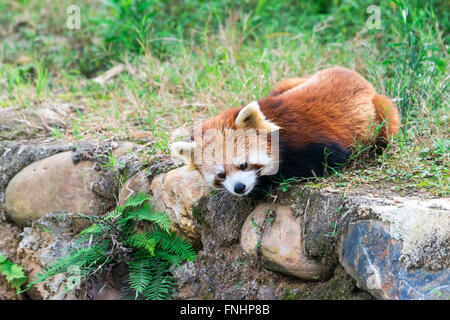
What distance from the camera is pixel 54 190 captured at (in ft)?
12.1

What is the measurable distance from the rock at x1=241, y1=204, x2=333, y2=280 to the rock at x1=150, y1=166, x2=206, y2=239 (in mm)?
447

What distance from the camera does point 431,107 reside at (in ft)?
11.7

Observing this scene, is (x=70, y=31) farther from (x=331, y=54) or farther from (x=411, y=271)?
(x=411, y=271)

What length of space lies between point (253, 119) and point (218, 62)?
7.21ft

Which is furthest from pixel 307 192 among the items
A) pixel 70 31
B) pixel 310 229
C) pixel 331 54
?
pixel 70 31

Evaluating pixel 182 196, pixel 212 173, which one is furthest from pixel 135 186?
pixel 212 173

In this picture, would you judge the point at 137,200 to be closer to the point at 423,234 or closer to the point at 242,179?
the point at 242,179

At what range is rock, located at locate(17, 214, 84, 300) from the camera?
11.6 feet

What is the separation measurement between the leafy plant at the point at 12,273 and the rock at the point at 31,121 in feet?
3.64

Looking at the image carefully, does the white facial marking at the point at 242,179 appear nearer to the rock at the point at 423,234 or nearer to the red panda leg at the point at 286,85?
the rock at the point at 423,234

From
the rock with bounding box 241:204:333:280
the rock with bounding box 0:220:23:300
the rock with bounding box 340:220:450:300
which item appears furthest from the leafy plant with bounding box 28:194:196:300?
the rock with bounding box 340:220:450:300

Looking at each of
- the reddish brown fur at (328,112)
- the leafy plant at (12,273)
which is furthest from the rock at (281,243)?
the leafy plant at (12,273)

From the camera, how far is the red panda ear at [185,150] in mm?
2877

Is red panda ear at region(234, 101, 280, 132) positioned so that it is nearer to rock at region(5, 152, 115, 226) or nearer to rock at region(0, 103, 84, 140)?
rock at region(5, 152, 115, 226)
